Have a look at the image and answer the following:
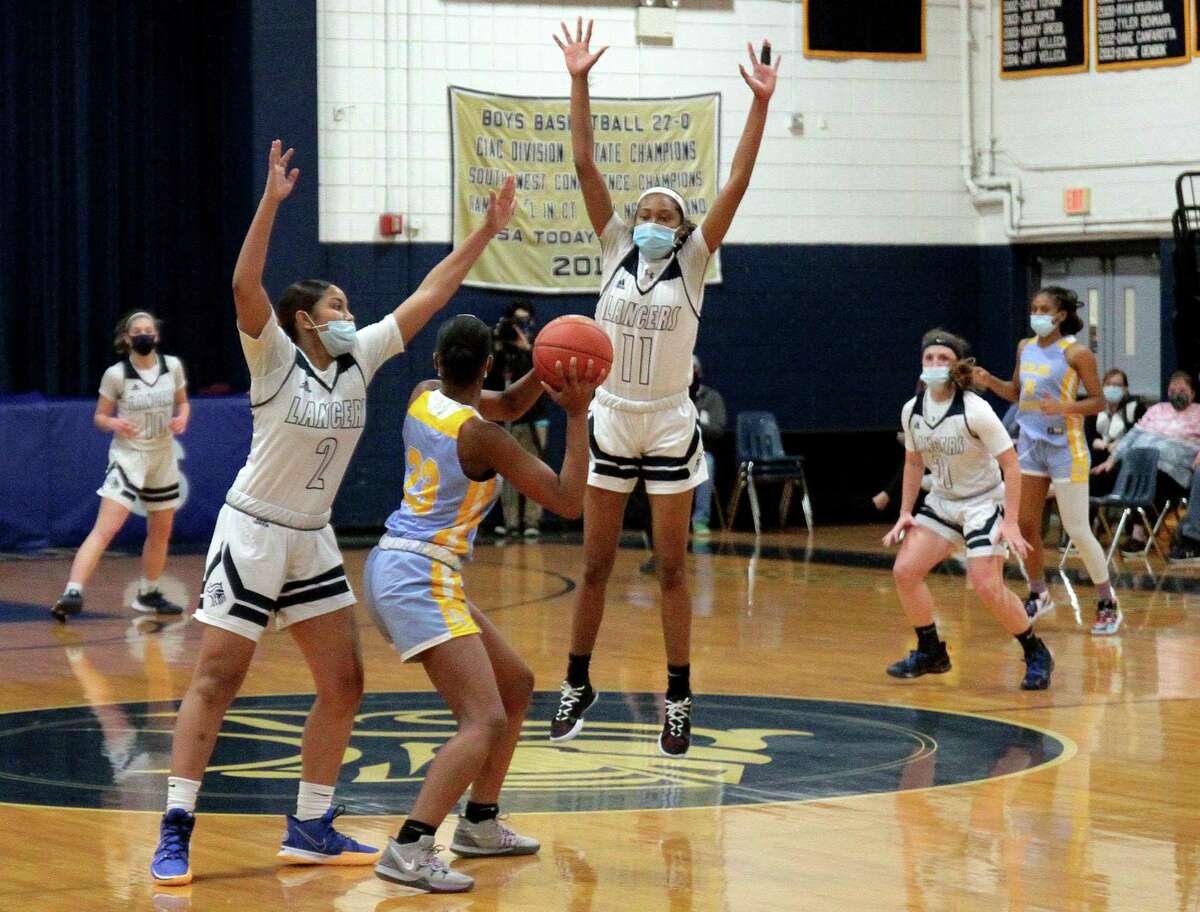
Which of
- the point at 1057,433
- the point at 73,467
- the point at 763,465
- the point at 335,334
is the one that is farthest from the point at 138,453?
the point at 763,465

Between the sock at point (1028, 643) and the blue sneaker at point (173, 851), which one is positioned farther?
the sock at point (1028, 643)

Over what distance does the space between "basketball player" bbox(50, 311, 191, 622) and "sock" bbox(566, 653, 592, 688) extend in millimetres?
4887

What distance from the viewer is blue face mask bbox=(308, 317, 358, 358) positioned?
567 cm

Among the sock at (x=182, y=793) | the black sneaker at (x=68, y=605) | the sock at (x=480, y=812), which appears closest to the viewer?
the sock at (x=182, y=793)

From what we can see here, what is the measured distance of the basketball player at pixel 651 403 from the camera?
7000 millimetres

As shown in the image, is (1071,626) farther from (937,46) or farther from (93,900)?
(937,46)

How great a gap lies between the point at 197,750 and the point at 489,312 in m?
11.7

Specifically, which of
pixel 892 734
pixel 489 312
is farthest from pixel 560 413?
pixel 892 734

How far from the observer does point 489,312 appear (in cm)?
1703

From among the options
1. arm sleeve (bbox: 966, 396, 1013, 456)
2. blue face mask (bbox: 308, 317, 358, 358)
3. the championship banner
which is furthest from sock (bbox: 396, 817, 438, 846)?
the championship banner

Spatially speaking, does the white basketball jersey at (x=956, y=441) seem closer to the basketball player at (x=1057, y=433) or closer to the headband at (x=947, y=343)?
the headband at (x=947, y=343)

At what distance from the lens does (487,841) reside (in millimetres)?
5809

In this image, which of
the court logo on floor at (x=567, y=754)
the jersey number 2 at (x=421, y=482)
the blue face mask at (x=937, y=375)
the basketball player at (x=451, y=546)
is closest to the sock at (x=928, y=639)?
the court logo on floor at (x=567, y=754)

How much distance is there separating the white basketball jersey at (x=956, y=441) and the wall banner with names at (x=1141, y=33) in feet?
29.3
